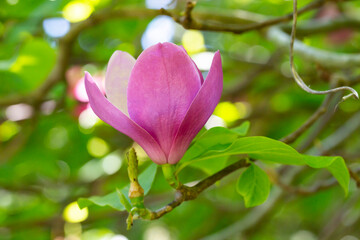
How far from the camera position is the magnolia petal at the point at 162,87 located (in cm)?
50

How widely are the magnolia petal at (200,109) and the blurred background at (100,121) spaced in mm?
660

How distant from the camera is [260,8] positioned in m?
1.78

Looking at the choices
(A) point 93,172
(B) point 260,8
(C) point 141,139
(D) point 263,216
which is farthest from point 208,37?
(C) point 141,139

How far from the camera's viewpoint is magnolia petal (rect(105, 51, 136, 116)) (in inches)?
22.4

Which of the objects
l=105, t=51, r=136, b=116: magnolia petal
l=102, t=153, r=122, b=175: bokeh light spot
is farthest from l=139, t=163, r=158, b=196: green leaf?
l=102, t=153, r=122, b=175: bokeh light spot

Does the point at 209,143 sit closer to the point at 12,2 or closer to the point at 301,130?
the point at 301,130

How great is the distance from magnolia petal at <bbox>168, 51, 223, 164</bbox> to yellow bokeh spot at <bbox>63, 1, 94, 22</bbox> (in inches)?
33.2

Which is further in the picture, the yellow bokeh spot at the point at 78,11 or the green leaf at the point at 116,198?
the yellow bokeh spot at the point at 78,11

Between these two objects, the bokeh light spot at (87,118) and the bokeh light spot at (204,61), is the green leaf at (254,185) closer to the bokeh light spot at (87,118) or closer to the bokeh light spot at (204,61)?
the bokeh light spot at (204,61)

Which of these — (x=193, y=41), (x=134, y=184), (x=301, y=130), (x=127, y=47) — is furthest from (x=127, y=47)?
(x=134, y=184)

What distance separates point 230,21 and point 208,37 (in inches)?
30.4

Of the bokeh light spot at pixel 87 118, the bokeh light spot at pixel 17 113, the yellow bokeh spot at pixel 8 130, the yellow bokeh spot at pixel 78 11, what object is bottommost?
the yellow bokeh spot at pixel 8 130

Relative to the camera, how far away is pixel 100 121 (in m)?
1.60

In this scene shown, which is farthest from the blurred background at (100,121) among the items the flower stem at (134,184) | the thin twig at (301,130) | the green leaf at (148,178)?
the flower stem at (134,184)
